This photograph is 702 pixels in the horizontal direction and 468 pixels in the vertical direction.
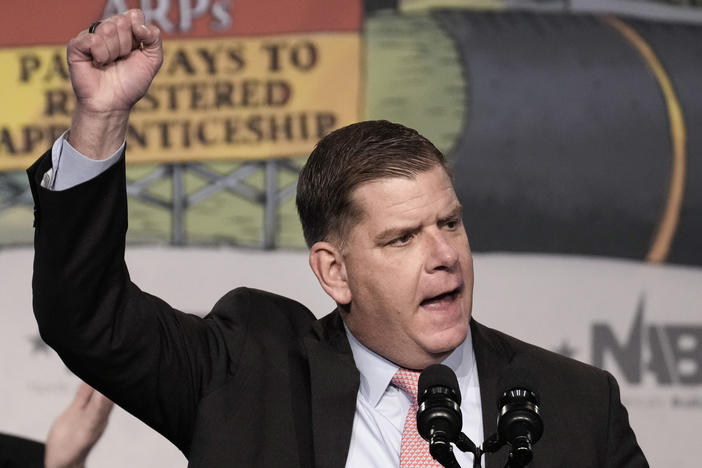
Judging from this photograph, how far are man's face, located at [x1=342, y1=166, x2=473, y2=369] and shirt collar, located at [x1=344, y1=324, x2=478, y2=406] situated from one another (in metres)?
0.03

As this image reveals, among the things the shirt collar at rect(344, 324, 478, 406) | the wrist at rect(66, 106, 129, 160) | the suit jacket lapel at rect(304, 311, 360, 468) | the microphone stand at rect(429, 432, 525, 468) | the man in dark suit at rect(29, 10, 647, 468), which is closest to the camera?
the microphone stand at rect(429, 432, 525, 468)

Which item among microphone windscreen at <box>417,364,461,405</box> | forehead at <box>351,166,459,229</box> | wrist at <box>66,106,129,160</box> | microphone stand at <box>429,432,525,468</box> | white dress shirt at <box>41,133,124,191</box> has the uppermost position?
wrist at <box>66,106,129,160</box>

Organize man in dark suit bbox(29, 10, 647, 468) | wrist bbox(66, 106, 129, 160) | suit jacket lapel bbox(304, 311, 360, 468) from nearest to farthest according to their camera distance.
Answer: wrist bbox(66, 106, 129, 160)
man in dark suit bbox(29, 10, 647, 468)
suit jacket lapel bbox(304, 311, 360, 468)

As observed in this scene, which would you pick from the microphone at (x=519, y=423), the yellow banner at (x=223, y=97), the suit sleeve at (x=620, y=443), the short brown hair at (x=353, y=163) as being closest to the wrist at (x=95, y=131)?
the short brown hair at (x=353, y=163)

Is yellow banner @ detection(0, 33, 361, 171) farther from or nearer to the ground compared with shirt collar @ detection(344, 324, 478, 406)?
farther from the ground

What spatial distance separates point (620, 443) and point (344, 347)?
54 centimetres

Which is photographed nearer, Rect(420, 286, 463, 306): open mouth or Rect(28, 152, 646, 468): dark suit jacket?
Rect(28, 152, 646, 468): dark suit jacket

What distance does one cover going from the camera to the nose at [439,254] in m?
1.92

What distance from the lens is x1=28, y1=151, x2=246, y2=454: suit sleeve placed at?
65.0 inches

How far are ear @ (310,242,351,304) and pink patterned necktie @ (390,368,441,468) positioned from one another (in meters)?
0.18

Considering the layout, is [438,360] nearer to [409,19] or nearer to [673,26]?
[409,19]

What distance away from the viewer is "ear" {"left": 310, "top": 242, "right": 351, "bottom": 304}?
6.82 feet

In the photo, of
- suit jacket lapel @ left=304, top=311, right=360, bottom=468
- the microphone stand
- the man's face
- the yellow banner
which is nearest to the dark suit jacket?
suit jacket lapel @ left=304, top=311, right=360, bottom=468

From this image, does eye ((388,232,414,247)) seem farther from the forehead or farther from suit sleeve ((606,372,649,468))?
suit sleeve ((606,372,649,468))
